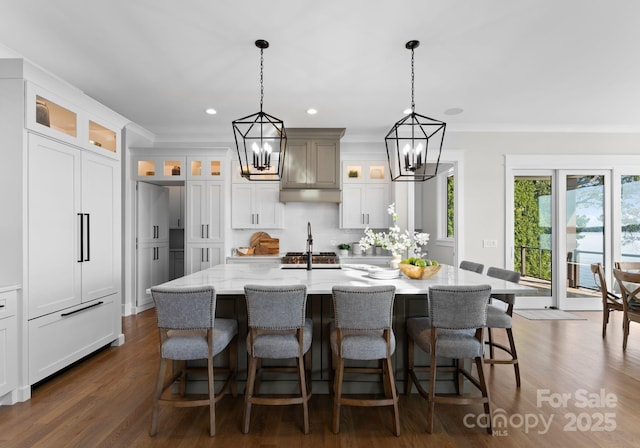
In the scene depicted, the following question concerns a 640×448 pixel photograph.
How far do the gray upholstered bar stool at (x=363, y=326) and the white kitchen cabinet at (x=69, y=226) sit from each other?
241 centimetres

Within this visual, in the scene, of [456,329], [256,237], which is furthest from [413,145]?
[256,237]

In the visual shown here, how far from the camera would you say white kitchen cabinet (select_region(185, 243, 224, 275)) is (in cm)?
513

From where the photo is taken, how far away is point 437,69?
3.33m

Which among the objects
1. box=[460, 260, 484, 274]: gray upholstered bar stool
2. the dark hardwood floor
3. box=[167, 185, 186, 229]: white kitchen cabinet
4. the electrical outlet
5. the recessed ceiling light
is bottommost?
the dark hardwood floor

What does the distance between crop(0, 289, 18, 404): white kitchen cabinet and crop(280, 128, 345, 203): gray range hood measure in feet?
11.5

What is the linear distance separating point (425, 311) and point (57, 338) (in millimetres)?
3071

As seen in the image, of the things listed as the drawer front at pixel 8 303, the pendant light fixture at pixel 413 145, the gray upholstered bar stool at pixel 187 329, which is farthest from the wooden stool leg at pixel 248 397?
the drawer front at pixel 8 303

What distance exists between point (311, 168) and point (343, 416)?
3.73 meters

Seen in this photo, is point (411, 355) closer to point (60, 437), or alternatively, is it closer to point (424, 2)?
point (60, 437)

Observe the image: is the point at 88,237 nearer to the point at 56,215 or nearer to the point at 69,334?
the point at 56,215

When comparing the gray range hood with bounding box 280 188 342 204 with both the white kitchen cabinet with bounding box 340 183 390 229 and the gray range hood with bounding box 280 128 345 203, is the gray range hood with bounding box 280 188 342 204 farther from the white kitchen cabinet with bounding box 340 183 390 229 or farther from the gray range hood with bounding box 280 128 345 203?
the white kitchen cabinet with bounding box 340 183 390 229

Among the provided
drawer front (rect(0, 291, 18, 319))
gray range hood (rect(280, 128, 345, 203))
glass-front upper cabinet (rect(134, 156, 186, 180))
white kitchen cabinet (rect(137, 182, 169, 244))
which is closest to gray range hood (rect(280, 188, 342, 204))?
gray range hood (rect(280, 128, 345, 203))

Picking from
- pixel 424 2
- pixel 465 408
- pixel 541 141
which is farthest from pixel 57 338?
pixel 541 141

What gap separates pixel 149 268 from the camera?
533cm
